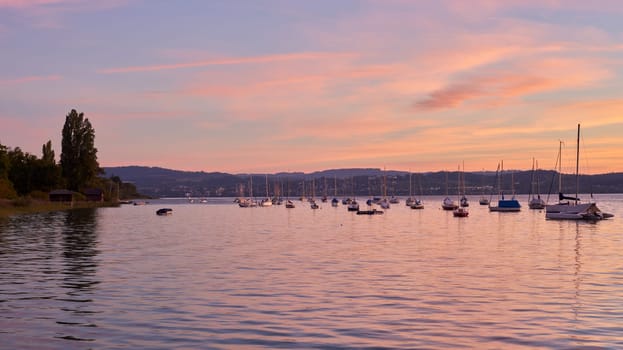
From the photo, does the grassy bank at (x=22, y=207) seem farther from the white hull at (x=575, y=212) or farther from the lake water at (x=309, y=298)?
the white hull at (x=575, y=212)

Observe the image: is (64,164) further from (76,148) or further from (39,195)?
(39,195)

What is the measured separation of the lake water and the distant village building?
12872cm

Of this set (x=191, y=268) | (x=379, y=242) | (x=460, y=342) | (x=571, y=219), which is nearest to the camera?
(x=460, y=342)

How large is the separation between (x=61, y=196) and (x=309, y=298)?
16885 centimetres

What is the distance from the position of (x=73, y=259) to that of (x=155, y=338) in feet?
101

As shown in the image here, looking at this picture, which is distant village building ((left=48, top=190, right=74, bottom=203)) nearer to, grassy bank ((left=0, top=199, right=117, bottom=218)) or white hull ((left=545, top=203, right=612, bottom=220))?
grassy bank ((left=0, top=199, right=117, bottom=218))

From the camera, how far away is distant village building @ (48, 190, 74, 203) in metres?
185

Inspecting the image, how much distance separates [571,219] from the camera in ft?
410

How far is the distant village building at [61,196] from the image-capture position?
184750mm

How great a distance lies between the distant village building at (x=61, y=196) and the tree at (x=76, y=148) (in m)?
8.85

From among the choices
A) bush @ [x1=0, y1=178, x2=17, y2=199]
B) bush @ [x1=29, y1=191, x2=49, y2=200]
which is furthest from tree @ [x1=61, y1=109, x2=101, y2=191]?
bush @ [x1=0, y1=178, x2=17, y2=199]

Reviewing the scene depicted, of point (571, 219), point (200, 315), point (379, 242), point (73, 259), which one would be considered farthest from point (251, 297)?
point (571, 219)

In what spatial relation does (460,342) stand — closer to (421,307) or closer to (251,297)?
(421,307)

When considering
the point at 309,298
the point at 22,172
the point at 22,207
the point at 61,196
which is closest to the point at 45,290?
the point at 309,298
